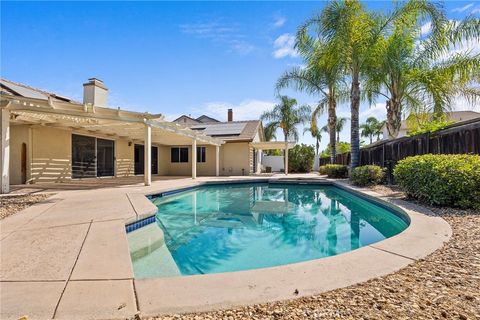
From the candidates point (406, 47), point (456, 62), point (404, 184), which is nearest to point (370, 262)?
point (404, 184)

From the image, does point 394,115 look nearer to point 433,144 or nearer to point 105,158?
point 433,144

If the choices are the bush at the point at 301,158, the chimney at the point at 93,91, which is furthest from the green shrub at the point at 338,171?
the chimney at the point at 93,91

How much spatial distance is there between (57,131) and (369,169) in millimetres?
13993

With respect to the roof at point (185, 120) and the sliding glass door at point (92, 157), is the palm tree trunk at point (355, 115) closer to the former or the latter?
the sliding glass door at point (92, 157)

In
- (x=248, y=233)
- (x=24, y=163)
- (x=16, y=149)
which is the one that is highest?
(x=16, y=149)

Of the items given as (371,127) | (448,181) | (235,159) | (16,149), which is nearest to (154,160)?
(235,159)

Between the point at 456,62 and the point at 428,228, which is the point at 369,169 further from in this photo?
the point at 428,228

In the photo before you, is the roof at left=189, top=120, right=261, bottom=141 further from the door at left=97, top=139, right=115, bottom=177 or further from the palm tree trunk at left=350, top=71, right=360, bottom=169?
the palm tree trunk at left=350, top=71, right=360, bottom=169

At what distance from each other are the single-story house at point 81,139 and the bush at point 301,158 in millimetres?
5174

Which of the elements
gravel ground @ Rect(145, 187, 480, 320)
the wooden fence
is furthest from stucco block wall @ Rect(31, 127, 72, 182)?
the wooden fence

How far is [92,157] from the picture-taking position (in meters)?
14.0

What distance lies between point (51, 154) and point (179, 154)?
9613mm

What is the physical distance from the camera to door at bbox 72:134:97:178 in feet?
42.7

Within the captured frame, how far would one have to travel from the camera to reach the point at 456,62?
376 inches
